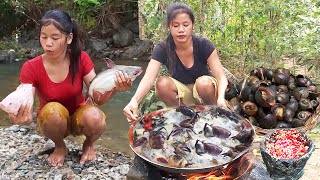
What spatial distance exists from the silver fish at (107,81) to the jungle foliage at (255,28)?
2.17 meters

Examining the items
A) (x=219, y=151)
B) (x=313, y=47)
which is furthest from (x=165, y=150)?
(x=313, y=47)

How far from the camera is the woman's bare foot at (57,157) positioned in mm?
3842

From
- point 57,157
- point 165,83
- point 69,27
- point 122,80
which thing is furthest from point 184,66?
point 57,157

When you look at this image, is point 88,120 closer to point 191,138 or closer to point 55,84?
point 55,84

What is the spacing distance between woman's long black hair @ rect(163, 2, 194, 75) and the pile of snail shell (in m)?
0.87

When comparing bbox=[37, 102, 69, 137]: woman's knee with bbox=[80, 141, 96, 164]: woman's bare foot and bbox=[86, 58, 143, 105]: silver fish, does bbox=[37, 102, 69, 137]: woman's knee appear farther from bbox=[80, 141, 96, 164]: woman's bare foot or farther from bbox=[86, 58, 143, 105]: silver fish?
bbox=[80, 141, 96, 164]: woman's bare foot

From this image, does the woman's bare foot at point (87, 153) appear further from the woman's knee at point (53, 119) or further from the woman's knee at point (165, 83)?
the woman's knee at point (165, 83)

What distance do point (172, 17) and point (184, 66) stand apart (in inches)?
22.6

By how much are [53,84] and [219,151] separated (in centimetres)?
165

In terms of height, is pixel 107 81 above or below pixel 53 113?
above

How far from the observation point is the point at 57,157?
3861mm

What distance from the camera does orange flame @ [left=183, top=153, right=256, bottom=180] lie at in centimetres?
264

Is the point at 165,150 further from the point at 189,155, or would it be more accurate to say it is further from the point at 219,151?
the point at 219,151

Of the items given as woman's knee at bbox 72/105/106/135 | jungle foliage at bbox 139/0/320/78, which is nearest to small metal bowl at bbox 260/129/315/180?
woman's knee at bbox 72/105/106/135
